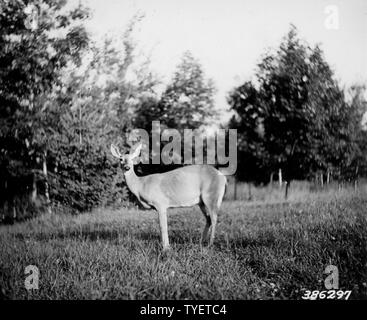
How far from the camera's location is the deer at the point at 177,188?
5.78m

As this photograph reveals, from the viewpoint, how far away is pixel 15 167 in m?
13.7

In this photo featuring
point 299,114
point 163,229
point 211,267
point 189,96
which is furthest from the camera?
point 189,96

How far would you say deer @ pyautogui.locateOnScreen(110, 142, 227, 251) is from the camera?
578cm

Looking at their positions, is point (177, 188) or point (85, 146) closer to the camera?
point (177, 188)

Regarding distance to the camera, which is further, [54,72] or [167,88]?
[167,88]

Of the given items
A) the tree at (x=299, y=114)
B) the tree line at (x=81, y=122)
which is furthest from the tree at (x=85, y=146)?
the tree at (x=299, y=114)

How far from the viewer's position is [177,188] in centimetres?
595

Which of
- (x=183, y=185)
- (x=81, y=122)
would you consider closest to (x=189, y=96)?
(x=81, y=122)

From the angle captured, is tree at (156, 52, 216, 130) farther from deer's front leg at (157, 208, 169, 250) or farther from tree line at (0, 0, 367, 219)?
deer's front leg at (157, 208, 169, 250)

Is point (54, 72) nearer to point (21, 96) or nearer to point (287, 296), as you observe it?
point (21, 96)

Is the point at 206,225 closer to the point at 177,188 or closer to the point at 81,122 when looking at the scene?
the point at 177,188

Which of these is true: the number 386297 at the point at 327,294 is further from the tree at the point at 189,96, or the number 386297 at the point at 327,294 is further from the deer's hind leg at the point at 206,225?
the tree at the point at 189,96
